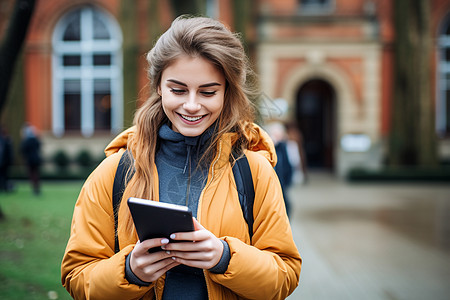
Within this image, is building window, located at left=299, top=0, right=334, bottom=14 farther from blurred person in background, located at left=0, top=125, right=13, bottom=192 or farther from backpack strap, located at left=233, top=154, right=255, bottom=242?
backpack strap, located at left=233, top=154, right=255, bottom=242

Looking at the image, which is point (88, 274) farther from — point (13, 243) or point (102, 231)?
point (13, 243)

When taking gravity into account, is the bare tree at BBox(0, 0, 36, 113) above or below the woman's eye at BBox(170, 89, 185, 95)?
above

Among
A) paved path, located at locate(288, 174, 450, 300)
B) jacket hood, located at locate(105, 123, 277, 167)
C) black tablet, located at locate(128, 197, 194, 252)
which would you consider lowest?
paved path, located at locate(288, 174, 450, 300)

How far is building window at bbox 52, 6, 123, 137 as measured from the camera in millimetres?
19000

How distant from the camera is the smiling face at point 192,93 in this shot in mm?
1590

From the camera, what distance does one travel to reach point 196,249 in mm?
1409

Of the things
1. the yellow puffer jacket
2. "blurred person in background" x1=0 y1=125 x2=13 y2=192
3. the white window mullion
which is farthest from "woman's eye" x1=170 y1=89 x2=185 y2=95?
the white window mullion

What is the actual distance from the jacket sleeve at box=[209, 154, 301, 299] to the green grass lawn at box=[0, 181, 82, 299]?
9.43ft

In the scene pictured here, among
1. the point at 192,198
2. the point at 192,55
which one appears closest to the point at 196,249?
the point at 192,198

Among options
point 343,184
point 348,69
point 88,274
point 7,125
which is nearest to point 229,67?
point 88,274

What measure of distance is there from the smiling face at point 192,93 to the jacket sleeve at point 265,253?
259 millimetres

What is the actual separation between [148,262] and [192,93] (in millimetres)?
629

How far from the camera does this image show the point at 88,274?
1.54 metres

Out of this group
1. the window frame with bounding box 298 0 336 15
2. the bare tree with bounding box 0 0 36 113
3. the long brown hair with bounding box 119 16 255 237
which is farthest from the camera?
the window frame with bounding box 298 0 336 15
